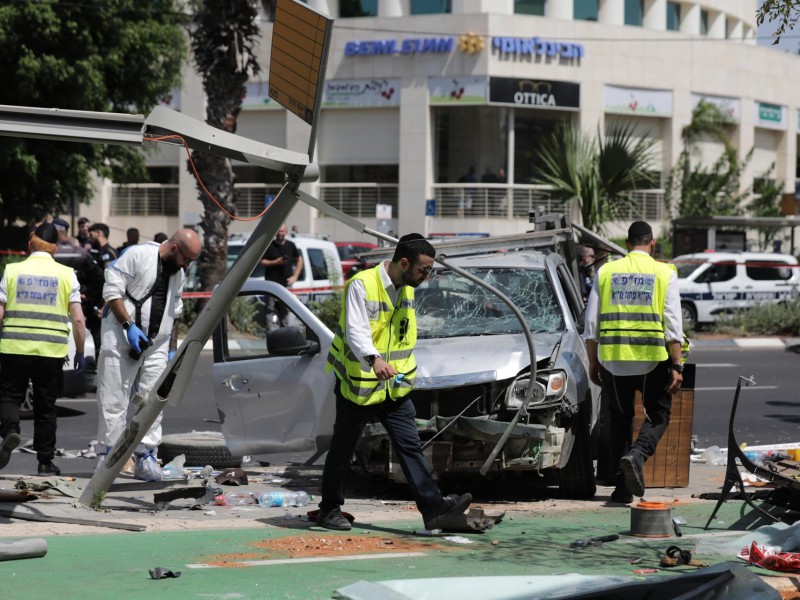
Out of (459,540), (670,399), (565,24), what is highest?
(565,24)

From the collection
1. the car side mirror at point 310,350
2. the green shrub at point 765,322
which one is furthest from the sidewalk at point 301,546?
the green shrub at point 765,322

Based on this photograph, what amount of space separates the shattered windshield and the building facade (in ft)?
99.5

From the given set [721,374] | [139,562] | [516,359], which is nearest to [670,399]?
[516,359]

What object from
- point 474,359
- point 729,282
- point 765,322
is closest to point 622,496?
point 474,359

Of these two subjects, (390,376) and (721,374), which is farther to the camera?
(721,374)

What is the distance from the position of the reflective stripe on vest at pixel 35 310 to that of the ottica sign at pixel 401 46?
110 ft

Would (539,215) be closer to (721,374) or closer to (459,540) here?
(459,540)

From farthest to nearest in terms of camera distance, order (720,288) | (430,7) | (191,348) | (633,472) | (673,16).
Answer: (673,16) → (430,7) → (720,288) → (633,472) → (191,348)

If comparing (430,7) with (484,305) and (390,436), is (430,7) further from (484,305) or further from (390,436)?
(390,436)

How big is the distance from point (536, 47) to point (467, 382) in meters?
35.0

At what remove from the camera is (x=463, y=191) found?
138 ft

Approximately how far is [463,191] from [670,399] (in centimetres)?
3381

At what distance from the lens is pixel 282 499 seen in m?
8.39

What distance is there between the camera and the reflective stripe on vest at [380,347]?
7.30 m
